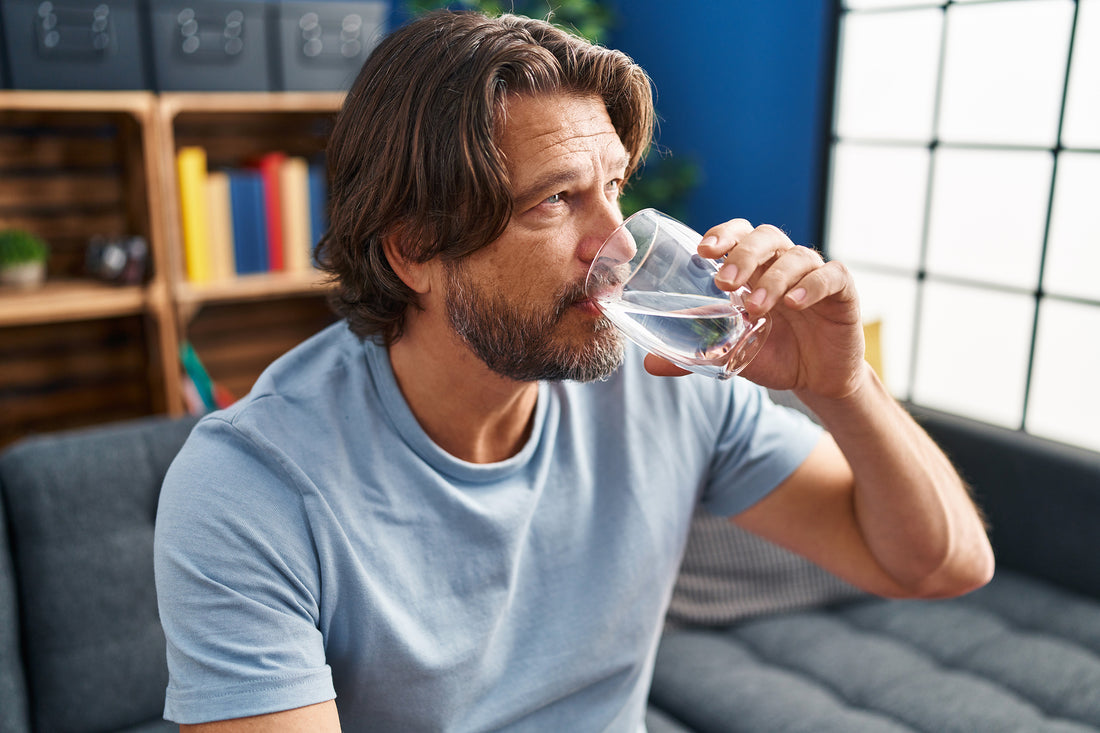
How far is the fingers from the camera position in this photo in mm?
797

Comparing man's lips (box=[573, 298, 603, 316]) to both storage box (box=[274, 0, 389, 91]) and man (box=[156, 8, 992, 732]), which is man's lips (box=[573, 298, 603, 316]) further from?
storage box (box=[274, 0, 389, 91])

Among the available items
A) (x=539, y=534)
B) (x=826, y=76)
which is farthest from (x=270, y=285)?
(x=539, y=534)

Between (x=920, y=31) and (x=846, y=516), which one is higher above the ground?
(x=920, y=31)

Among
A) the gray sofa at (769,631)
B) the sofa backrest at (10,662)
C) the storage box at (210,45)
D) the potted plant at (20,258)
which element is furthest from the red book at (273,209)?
the sofa backrest at (10,662)

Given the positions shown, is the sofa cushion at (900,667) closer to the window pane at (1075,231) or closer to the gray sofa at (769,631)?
the gray sofa at (769,631)

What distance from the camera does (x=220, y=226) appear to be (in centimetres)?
276

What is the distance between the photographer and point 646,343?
0.88 meters

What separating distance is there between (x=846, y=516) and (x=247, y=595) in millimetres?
724

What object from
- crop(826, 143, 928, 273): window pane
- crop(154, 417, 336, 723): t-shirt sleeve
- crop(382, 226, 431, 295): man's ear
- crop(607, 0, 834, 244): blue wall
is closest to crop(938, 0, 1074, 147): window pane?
crop(826, 143, 928, 273): window pane

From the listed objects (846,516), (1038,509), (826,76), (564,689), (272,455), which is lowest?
(1038,509)

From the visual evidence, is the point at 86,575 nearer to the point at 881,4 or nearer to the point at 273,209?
the point at 273,209

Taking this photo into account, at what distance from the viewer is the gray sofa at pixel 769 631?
141cm

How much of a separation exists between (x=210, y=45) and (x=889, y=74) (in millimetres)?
2054

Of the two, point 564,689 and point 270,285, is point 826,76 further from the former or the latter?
point 564,689
